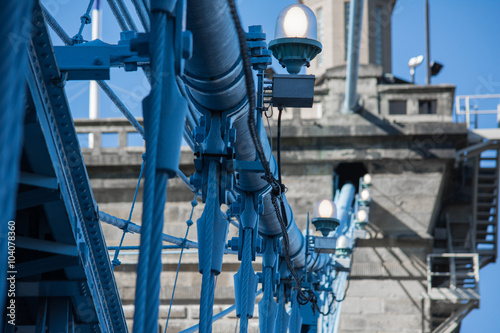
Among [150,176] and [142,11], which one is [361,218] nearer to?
[142,11]

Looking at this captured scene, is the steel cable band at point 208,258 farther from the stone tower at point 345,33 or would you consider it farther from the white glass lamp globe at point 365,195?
the stone tower at point 345,33

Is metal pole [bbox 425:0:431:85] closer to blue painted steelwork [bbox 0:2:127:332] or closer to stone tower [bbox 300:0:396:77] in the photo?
stone tower [bbox 300:0:396:77]

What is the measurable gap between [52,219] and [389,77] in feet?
63.9

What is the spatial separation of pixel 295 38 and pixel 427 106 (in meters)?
17.9

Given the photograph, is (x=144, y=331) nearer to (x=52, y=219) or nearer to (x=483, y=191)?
(x=52, y=219)

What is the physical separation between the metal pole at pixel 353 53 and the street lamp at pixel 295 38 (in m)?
12.3

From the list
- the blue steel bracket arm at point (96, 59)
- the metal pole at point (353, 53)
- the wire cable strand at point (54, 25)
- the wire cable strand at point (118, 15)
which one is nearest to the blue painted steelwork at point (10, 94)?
the blue steel bracket arm at point (96, 59)

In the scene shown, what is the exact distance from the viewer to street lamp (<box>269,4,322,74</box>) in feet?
27.6

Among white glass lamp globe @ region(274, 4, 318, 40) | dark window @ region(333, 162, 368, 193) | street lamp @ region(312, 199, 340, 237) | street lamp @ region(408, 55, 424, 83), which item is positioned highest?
street lamp @ region(408, 55, 424, 83)

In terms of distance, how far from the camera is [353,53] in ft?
76.4

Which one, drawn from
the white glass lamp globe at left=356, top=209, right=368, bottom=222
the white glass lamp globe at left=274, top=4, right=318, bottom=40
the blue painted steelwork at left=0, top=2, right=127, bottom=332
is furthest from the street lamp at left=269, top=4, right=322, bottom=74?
the white glass lamp globe at left=356, top=209, right=368, bottom=222

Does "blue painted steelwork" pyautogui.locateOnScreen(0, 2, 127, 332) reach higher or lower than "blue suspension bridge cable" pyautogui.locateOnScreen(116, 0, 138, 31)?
lower

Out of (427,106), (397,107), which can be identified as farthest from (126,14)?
(427,106)

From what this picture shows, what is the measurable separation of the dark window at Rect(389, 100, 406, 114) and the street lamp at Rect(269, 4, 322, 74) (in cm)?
1735
